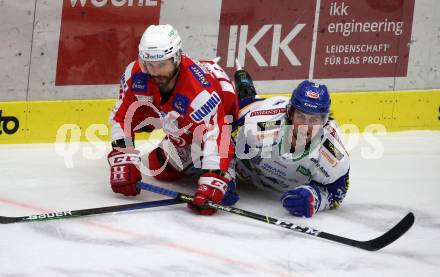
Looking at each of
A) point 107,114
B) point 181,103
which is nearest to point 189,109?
point 181,103

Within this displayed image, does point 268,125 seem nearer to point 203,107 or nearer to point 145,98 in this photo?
point 203,107

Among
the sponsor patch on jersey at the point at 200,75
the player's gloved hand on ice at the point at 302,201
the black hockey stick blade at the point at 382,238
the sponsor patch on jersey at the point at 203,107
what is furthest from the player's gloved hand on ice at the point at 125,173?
the black hockey stick blade at the point at 382,238

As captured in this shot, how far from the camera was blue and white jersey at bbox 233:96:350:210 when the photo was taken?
5.21m

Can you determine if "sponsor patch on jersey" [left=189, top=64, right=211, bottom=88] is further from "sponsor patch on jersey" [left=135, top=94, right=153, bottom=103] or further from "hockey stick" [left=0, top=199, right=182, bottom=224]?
"hockey stick" [left=0, top=199, right=182, bottom=224]

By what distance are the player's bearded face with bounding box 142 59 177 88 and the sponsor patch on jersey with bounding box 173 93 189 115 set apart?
103mm

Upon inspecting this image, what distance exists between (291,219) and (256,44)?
193cm

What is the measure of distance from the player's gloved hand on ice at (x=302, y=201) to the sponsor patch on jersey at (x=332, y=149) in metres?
0.22

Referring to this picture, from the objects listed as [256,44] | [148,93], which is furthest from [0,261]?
[256,44]

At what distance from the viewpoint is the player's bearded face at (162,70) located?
5.02 m

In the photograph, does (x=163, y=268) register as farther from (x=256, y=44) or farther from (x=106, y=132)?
(x=256, y=44)

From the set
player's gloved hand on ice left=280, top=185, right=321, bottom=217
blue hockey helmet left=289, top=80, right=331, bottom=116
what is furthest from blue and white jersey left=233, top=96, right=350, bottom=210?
blue hockey helmet left=289, top=80, right=331, bottom=116

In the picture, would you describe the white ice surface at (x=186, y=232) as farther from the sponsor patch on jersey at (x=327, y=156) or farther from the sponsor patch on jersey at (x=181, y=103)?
the sponsor patch on jersey at (x=181, y=103)

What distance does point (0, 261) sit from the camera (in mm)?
4277

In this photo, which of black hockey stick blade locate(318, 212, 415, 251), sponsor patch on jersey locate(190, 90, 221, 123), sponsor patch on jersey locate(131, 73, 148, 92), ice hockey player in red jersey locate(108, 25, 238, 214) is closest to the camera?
black hockey stick blade locate(318, 212, 415, 251)
